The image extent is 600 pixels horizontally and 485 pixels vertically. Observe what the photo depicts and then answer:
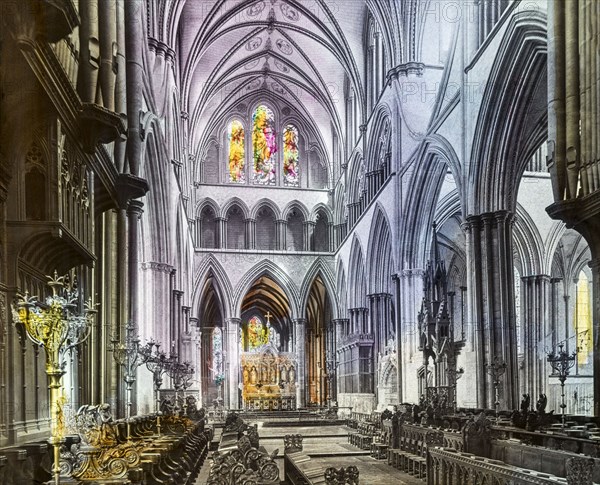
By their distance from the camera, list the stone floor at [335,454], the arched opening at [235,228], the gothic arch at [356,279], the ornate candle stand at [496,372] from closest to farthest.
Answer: the stone floor at [335,454] → the ornate candle stand at [496,372] → the gothic arch at [356,279] → the arched opening at [235,228]

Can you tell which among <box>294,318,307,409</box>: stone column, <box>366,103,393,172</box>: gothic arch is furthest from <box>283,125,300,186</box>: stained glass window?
<box>366,103,393,172</box>: gothic arch

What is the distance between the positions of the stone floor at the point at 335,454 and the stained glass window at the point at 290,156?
19.5 meters

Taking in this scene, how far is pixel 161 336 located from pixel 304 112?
80.3ft

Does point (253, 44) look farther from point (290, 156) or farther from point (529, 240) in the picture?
point (529, 240)

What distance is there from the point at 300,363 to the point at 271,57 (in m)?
18.2

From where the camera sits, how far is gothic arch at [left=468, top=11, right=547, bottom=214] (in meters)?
17.8

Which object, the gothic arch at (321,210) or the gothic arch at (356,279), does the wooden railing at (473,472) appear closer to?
the gothic arch at (356,279)

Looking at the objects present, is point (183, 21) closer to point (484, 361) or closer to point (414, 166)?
point (414, 166)

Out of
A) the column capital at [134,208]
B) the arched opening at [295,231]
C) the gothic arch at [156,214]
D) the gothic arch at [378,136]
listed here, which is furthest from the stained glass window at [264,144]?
the column capital at [134,208]

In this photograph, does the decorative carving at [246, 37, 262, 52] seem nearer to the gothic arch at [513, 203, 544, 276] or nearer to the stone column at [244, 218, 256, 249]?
the stone column at [244, 218, 256, 249]

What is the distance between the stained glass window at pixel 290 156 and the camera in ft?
146

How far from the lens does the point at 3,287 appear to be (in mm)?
7570

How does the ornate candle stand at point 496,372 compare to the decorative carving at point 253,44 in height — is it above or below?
below

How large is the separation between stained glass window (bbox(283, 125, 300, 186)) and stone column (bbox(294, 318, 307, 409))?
889 cm
